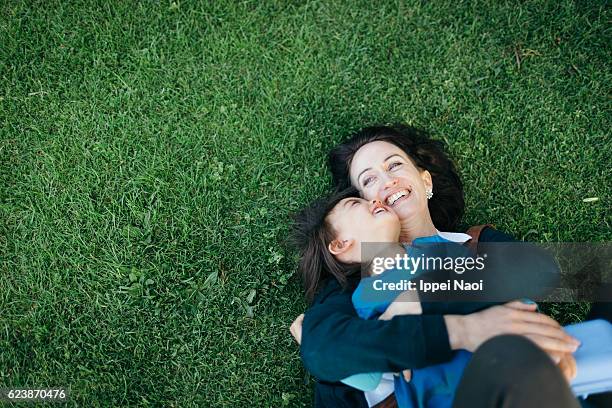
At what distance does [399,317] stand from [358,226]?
22.7 inches

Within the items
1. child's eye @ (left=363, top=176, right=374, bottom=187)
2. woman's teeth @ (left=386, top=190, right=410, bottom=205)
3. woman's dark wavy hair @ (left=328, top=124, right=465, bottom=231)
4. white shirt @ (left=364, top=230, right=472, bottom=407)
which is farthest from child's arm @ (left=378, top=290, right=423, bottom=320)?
woman's dark wavy hair @ (left=328, top=124, right=465, bottom=231)

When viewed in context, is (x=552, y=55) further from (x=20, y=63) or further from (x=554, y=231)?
(x=20, y=63)

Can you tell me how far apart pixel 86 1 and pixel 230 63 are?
1.07 metres

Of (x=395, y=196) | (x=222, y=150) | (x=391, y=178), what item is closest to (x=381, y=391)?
(x=395, y=196)

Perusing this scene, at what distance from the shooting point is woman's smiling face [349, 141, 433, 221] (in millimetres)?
3131

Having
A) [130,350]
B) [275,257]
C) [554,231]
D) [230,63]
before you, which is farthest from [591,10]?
[130,350]

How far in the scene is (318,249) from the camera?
3.19 metres

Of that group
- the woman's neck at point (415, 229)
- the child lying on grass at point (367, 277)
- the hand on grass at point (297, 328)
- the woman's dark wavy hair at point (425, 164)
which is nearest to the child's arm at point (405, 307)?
the child lying on grass at point (367, 277)

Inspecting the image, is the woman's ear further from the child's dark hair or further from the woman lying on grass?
the child's dark hair

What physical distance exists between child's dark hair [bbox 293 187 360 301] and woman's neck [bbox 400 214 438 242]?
1.03 ft

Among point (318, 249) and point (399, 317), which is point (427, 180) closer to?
point (318, 249)

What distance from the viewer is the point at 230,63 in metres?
4.04

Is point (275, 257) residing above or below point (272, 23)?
below

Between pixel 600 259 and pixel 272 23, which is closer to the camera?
pixel 600 259
